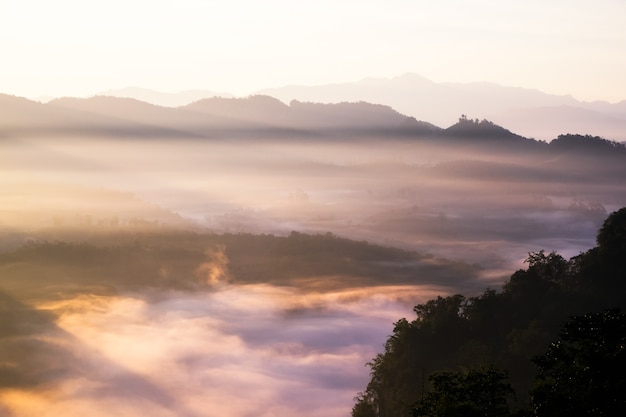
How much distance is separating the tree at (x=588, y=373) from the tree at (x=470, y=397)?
284 cm

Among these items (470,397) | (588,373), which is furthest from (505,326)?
(588,373)

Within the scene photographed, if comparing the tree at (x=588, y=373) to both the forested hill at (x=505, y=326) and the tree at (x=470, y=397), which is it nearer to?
the tree at (x=470, y=397)

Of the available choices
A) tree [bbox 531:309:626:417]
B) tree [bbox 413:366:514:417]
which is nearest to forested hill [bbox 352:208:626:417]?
tree [bbox 413:366:514:417]

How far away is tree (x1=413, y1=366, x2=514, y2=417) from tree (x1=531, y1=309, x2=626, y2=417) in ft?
9.32

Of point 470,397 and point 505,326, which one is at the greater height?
point 505,326

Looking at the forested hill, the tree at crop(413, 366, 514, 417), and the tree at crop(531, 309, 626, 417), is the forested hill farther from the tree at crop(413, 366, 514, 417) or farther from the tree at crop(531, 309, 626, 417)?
the tree at crop(531, 309, 626, 417)

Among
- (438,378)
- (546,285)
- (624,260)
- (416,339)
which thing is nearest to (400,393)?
(416,339)

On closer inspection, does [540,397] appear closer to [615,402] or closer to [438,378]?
[615,402]

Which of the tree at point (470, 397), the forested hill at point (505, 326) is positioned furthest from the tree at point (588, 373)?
the forested hill at point (505, 326)

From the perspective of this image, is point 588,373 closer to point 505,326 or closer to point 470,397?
point 470,397

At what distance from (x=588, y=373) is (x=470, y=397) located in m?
8.20

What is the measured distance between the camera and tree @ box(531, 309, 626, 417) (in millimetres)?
49844

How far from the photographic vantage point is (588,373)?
51625 millimetres

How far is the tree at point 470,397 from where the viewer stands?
54.9 meters
